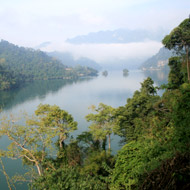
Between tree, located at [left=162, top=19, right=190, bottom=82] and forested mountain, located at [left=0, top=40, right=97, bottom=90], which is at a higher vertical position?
forested mountain, located at [left=0, top=40, right=97, bottom=90]

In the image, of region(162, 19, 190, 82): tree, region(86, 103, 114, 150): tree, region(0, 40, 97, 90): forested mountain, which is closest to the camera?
region(86, 103, 114, 150): tree

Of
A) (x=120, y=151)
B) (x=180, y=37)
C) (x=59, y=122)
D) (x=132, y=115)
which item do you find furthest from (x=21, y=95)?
(x=120, y=151)

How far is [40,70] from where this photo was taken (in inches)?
3829

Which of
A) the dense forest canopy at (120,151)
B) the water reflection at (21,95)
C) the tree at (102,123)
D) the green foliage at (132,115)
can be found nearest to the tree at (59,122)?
the dense forest canopy at (120,151)

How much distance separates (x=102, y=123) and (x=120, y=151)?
8.43 metres

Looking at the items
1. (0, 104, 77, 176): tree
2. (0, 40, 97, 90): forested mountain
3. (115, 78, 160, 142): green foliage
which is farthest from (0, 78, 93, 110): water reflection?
(115, 78, 160, 142): green foliage

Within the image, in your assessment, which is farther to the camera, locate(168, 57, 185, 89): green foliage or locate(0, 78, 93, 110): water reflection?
locate(0, 78, 93, 110): water reflection

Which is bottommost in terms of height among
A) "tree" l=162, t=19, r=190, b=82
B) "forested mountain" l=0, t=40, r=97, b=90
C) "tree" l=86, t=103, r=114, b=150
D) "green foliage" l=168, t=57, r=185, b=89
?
"tree" l=86, t=103, r=114, b=150

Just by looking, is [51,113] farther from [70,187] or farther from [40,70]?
[40,70]

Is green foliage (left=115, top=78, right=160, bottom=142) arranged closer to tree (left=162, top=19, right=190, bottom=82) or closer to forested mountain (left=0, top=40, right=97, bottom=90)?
tree (left=162, top=19, right=190, bottom=82)

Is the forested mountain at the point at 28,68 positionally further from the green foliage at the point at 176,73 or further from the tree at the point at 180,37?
the tree at the point at 180,37

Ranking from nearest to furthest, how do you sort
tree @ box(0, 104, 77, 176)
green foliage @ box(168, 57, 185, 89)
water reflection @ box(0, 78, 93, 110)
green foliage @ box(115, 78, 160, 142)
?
tree @ box(0, 104, 77, 176), green foliage @ box(115, 78, 160, 142), green foliage @ box(168, 57, 185, 89), water reflection @ box(0, 78, 93, 110)

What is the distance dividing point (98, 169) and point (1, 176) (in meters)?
7.24

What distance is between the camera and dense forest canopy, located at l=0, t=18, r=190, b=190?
94.4 inches
